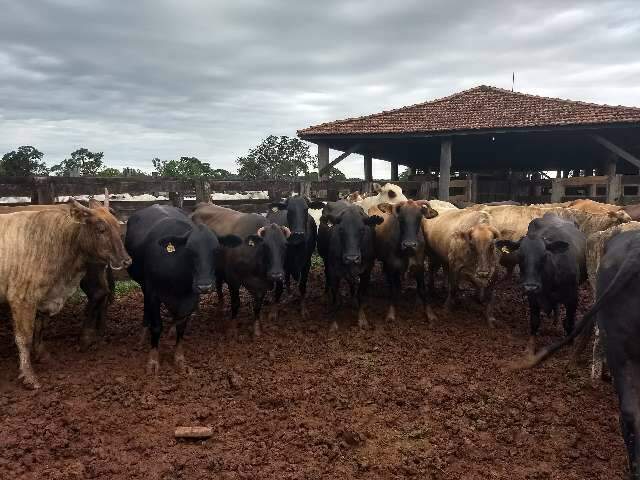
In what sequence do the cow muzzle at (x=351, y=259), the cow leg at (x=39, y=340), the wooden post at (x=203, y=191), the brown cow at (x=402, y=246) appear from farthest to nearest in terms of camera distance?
1. the wooden post at (x=203, y=191)
2. the brown cow at (x=402, y=246)
3. the cow muzzle at (x=351, y=259)
4. the cow leg at (x=39, y=340)

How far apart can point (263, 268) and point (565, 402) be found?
154 inches

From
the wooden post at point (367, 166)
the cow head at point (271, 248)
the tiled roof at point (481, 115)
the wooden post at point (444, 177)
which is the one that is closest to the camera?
the cow head at point (271, 248)

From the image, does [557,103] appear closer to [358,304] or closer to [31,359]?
[358,304]

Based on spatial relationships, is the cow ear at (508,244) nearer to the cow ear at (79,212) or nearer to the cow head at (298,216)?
the cow head at (298,216)

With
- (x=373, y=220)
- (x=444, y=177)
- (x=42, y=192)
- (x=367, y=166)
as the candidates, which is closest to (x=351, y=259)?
→ (x=373, y=220)

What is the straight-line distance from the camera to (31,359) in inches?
224

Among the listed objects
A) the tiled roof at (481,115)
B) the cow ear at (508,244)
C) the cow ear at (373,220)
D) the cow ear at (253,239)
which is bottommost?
the cow ear at (508,244)

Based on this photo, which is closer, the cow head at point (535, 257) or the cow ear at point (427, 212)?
the cow head at point (535, 257)

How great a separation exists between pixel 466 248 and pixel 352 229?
1.75m

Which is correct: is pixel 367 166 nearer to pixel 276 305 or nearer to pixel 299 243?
pixel 299 243

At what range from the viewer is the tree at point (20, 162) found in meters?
35.1

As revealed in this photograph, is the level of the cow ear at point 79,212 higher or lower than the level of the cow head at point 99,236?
higher

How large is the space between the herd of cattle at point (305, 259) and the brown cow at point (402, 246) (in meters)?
0.02

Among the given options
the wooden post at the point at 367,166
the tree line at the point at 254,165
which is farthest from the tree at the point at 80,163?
the wooden post at the point at 367,166
